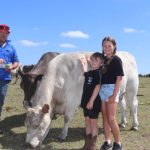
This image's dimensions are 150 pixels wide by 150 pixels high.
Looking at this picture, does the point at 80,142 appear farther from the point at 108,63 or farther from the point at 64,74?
the point at 108,63

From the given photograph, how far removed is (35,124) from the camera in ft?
30.4

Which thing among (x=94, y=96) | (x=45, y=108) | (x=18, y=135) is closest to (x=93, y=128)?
(x=94, y=96)

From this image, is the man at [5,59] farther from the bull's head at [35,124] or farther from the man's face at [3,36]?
the bull's head at [35,124]

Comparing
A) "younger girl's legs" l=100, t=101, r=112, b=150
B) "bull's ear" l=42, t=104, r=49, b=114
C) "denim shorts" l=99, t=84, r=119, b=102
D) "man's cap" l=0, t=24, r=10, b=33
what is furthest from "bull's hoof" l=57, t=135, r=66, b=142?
"man's cap" l=0, t=24, r=10, b=33

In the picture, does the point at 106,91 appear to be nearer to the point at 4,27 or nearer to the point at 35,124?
the point at 35,124

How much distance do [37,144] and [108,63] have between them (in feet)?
7.43

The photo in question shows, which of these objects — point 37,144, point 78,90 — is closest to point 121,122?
point 78,90

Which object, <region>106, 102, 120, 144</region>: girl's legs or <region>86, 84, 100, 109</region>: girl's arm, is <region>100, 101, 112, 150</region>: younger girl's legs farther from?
<region>86, 84, 100, 109</region>: girl's arm

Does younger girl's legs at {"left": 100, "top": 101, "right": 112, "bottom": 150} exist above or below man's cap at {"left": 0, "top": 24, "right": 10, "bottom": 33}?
below

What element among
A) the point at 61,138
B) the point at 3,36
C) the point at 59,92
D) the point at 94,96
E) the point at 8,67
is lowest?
the point at 61,138

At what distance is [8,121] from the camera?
43.0 feet

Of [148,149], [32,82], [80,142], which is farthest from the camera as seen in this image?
[32,82]

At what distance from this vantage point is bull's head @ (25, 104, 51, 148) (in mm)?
9242

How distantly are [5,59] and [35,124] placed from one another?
1881 millimetres
